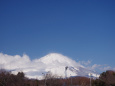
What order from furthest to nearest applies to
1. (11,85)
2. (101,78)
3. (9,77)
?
(101,78) → (9,77) → (11,85)

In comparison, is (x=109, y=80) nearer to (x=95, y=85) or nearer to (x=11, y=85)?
(x=95, y=85)

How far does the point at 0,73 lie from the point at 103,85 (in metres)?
36.6

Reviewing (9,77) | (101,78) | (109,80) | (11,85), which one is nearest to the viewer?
(11,85)

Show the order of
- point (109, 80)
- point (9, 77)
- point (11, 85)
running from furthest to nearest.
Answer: point (109, 80) < point (9, 77) < point (11, 85)

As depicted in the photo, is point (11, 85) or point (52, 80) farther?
point (52, 80)

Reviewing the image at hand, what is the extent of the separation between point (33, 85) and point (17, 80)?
907 cm

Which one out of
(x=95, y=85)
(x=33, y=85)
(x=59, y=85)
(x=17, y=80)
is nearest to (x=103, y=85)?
(x=95, y=85)

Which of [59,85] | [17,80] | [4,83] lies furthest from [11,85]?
[59,85]

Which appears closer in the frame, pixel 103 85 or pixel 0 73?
pixel 0 73

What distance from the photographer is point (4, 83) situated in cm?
5759

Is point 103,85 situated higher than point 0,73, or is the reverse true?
point 0,73

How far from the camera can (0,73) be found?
63.6 m

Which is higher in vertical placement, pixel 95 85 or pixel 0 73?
pixel 0 73

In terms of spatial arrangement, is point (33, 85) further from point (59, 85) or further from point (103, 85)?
point (103, 85)
